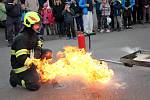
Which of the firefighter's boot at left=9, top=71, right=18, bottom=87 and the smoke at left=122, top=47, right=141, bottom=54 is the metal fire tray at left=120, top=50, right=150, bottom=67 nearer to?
the firefighter's boot at left=9, top=71, right=18, bottom=87

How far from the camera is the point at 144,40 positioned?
14.2m

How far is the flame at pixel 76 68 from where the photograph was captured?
26.7 ft

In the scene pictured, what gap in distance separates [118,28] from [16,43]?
32.2 feet

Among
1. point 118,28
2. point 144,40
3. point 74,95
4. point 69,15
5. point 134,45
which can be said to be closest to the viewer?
point 74,95

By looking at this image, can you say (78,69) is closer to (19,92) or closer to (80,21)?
(19,92)

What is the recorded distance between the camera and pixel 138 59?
8.29m

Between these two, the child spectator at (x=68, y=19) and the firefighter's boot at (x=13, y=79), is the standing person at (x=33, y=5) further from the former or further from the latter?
the firefighter's boot at (x=13, y=79)

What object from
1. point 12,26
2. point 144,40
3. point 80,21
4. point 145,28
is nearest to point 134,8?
point 145,28

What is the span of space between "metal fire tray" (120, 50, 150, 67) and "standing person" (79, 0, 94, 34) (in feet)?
23.5

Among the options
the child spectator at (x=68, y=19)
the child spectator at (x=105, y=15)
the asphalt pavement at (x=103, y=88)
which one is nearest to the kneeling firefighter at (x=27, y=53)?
the asphalt pavement at (x=103, y=88)

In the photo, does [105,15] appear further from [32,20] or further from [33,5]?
[32,20]

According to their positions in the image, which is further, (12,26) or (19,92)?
(12,26)

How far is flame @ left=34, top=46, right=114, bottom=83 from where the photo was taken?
8141 millimetres

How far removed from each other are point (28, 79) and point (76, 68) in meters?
1.06
